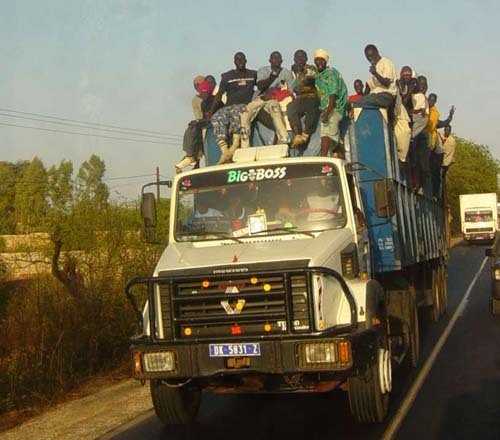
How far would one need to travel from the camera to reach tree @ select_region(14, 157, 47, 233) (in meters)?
14.4

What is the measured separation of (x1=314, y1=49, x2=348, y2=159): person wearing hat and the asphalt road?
9.02 feet

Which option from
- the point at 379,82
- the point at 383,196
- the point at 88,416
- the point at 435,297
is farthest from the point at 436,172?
the point at 88,416

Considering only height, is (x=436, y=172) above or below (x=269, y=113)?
below

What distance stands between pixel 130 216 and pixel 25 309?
384 cm

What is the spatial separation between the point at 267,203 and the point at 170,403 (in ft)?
6.92

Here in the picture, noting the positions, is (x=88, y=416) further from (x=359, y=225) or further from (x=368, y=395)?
(x=359, y=225)

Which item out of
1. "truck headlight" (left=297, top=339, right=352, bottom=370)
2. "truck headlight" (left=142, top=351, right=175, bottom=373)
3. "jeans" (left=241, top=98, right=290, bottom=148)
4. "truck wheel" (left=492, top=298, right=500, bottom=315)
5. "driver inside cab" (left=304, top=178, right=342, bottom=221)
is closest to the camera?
"truck headlight" (left=297, top=339, right=352, bottom=370)

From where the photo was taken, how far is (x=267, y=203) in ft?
24.7

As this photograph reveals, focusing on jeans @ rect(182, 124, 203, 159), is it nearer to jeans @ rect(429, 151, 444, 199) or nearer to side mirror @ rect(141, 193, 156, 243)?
side mirror @ rect(141, 193, 156, 243)

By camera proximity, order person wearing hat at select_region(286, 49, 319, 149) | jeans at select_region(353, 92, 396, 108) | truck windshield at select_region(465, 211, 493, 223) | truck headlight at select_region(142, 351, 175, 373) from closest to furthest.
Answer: truck headlight at select_region(142, 351, 175, 373) → person wearing hat at select_region(286, 49, 319, 149) → jeans at select_region(353, 92, 396, 108) → truck windshield at select_region(465, 211, 493, 223)

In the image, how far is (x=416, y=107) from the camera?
12.6m

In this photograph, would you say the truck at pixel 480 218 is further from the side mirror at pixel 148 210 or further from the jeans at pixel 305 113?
the side mirror at pixel 148 210

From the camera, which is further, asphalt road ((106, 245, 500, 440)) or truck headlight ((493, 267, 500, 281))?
truck headlight ((493, 267, 500, 281))

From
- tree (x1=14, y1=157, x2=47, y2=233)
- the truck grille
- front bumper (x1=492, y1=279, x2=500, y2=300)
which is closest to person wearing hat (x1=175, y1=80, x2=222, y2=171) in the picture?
the truck grille
